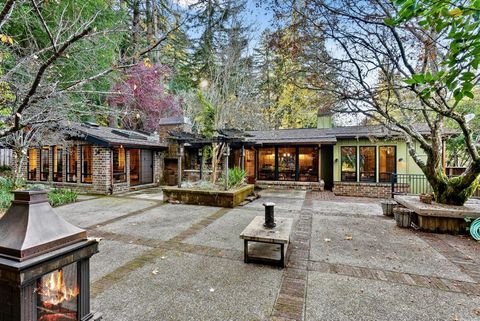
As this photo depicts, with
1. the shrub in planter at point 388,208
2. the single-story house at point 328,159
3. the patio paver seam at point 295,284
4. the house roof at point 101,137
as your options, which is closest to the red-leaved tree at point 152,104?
the house roof at point 101,137

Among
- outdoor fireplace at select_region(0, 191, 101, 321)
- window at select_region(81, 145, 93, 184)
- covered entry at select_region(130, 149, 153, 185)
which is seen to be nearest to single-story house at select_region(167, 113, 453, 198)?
covered entry at select_region(130, 149, 153, 185)

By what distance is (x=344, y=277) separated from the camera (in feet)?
10.6

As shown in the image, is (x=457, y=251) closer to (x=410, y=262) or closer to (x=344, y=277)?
(x=410, y=262)

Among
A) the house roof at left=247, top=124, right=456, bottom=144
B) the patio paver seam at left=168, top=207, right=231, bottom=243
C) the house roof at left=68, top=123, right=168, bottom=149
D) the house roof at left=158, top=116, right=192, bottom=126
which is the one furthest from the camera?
the house roof at left=158, top=116, right=192, bottom=126

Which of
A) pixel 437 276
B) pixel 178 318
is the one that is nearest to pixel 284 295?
pixel 178 318

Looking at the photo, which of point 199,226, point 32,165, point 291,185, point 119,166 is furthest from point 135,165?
point 291,185

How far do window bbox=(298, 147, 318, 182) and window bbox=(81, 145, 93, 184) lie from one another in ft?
35.3

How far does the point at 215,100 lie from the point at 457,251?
31.7 feet

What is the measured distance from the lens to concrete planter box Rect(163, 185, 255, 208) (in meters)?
7.74

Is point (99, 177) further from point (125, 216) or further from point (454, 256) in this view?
point (454, 256)

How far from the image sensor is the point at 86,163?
35.9 ft

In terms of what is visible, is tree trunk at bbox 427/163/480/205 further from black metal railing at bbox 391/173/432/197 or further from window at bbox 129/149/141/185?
window at bbox 129/149/141/185

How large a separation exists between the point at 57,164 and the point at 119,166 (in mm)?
3084

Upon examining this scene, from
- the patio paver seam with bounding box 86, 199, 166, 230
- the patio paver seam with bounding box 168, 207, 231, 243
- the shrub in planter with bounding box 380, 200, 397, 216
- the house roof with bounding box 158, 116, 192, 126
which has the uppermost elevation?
the house roof with bounding box 158, 116, 192, 126
